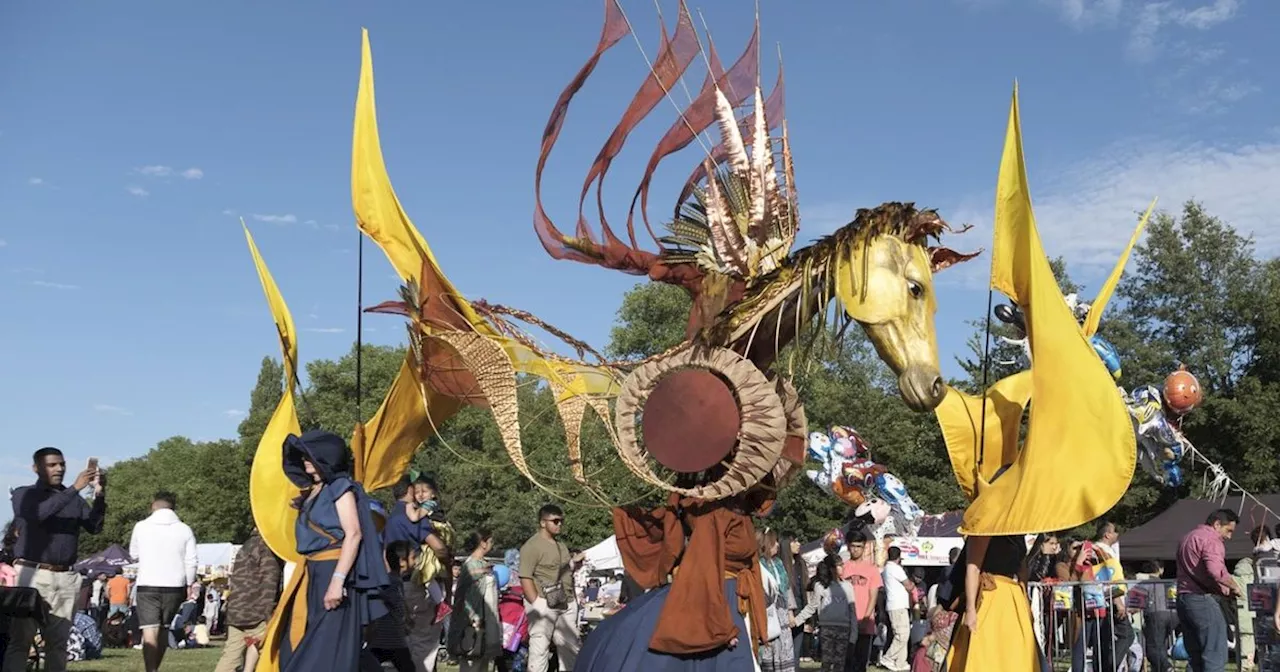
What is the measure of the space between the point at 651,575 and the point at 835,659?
612cm

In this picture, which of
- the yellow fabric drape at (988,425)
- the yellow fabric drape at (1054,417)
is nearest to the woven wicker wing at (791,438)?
the yellow fabric drape at (1054,417)

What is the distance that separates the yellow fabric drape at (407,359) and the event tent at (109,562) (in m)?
19.9

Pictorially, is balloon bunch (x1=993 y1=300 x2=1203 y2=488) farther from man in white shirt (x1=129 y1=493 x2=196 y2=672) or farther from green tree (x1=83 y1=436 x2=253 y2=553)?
green tree (x1=83 y1=436 x2=253 y2=553)

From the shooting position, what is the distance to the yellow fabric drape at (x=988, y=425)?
672cm

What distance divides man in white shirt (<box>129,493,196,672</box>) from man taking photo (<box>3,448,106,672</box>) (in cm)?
76

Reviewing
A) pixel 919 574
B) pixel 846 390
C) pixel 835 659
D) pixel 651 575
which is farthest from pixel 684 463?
pixel 846 390

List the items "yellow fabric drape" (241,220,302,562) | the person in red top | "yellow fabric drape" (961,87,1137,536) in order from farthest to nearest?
the person in red top
"yellow fabric drape" (241,220,302,562)
"yellow fabric drape" (961,87,1137,536)

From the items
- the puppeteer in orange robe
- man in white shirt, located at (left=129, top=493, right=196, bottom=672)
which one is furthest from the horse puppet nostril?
man in white shirt, located at (left=129, top=493, right=196, bottom=672)

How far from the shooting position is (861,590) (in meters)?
11.4

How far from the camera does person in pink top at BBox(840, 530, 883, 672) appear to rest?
11.3 m

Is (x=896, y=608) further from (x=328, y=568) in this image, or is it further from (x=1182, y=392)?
(x=328, y=568)

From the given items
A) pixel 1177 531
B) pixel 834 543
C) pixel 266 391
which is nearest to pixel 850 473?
pixel 834 543

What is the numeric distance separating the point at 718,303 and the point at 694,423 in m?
0.84

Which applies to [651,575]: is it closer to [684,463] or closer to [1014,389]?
[684,463]
